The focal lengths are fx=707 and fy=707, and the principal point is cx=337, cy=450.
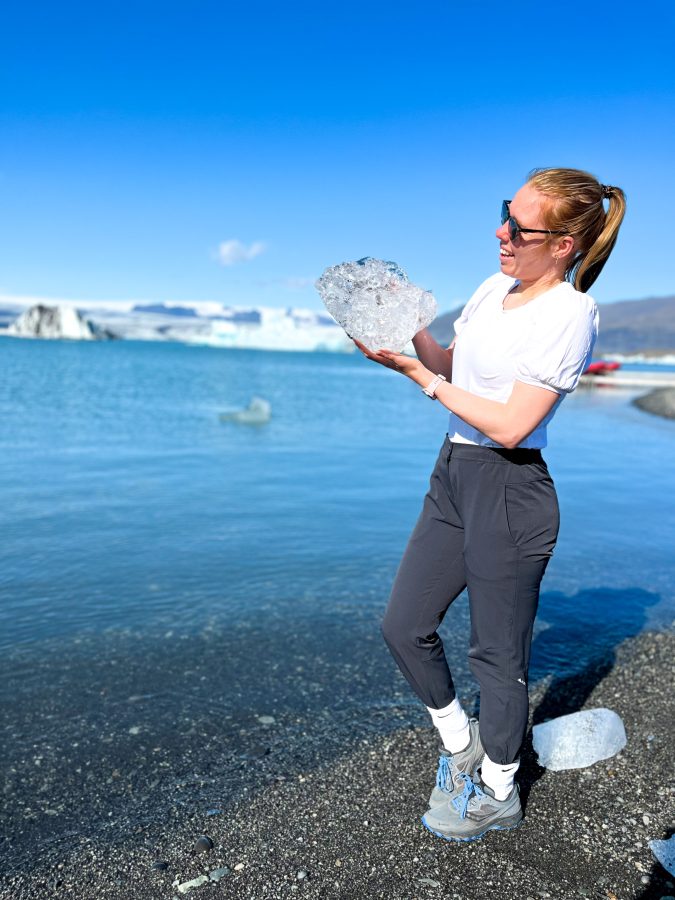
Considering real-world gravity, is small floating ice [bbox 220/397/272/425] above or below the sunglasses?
below

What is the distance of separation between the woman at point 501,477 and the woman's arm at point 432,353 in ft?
0.06

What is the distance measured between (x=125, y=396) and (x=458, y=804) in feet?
93.6

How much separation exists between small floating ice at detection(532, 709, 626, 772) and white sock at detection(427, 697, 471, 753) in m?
0.61

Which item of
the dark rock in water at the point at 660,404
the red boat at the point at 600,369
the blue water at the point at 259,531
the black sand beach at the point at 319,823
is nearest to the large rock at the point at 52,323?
the red boat at the point at 600,369

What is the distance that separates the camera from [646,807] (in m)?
3.03

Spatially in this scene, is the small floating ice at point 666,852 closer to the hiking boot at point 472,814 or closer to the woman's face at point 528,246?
the hiking boot at point 472,814

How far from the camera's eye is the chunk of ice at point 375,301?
2699 mm

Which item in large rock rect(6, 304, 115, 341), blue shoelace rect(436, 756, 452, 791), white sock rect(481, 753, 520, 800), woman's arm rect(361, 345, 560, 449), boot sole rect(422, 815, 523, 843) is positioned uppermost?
woman's arm rect(361, 345, 560, 449)

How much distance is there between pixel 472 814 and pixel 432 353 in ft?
6.18

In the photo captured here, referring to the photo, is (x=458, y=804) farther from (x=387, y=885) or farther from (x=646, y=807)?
(x=646, y=807)

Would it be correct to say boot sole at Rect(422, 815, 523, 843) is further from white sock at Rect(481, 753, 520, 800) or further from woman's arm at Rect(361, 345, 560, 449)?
woman's arm at Rect(361, 345, 560, 449)

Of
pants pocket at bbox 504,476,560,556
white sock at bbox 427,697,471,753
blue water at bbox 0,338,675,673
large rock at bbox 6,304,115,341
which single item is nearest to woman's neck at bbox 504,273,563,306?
pants pocket at bbox 504,476,560,556

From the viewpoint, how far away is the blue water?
5.52 meters

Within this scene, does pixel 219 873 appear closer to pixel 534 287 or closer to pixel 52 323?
pixel 534 287
